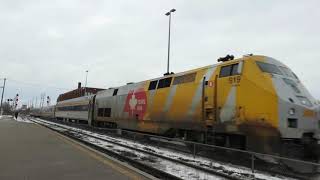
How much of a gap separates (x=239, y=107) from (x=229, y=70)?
1755 mm

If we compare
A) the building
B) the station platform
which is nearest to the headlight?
the station platform

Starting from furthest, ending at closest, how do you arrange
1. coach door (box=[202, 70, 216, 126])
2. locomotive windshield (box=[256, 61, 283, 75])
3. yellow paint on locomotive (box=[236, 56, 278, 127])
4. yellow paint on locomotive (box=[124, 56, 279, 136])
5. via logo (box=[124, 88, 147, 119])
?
via logo (box=[124, 88, 147, 119])
coach door (box=[202, 70, 216, 126])
locomotive windshield (box=[256, 61, 283, 75])
yellow paint on locomotive (box=[124, 56, 279, 136])
yellow paint on locomotive (box=[236, 56, 278, 127])

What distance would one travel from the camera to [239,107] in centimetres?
1465

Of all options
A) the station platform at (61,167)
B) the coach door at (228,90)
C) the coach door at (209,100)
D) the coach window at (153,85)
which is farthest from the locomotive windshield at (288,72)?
the coach window at (153,85)

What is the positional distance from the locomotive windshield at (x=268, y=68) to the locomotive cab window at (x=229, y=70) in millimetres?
901

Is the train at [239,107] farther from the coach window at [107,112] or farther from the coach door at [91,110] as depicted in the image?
the coach door at [91,110]

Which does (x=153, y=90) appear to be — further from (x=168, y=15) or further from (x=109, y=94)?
(x=168, y=15)

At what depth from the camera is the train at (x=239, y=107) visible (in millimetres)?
13336

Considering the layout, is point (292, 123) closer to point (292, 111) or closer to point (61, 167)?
point (292, 111)

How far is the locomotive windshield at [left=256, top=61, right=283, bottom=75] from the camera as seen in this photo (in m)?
14.6

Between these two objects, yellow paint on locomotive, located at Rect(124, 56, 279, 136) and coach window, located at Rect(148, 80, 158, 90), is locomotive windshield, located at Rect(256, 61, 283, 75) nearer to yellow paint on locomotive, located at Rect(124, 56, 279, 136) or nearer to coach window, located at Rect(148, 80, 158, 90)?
yellow paint on locomotive, located at Rect(124, 56, 279, 136)

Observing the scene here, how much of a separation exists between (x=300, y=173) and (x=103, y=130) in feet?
69.8

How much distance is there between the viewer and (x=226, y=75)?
15.8 meters

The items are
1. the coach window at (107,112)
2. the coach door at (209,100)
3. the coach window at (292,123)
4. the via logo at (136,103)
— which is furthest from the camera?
the coach window at (107,112)
